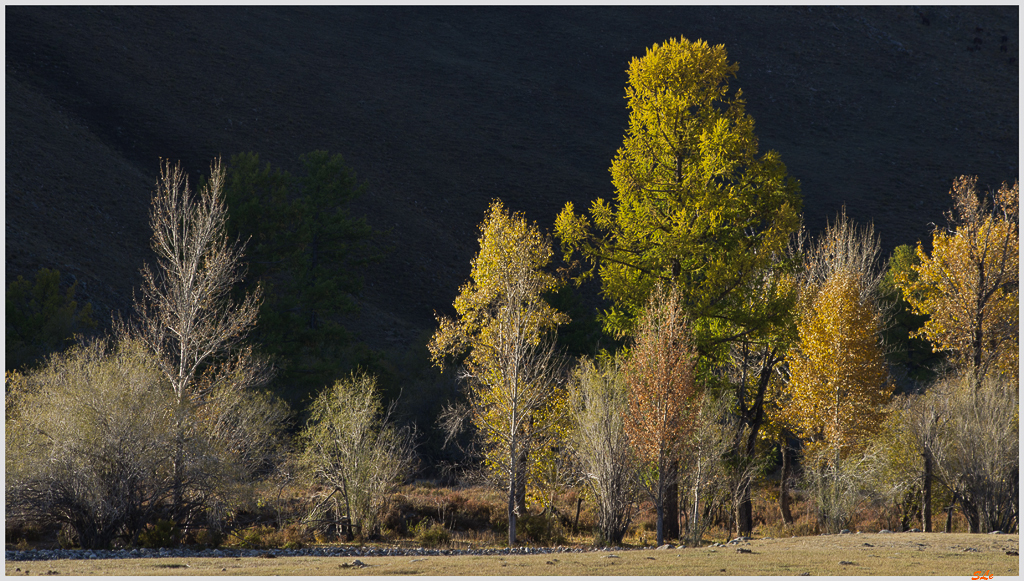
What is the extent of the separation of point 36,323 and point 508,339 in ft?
56.4

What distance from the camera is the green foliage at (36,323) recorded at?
23.5 meters

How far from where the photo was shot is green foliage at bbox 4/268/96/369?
77.3 feet

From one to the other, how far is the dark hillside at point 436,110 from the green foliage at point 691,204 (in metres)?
27.3

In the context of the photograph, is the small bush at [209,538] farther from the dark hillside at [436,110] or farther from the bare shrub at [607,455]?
the dark hillside at [436,110]

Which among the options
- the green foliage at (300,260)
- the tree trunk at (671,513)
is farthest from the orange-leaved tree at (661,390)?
the green foliage at (300,260)

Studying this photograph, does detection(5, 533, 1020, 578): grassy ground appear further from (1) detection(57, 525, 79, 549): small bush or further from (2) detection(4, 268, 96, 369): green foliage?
(2) detection(4, 268, 96, 369): green foliage

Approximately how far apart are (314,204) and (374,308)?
16282 millimetres

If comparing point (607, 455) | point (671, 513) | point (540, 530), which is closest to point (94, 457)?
point (540, 530)

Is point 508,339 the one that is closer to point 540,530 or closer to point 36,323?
point 540,530

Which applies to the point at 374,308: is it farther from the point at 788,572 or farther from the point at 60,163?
the point at 788,572

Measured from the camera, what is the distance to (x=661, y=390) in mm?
15812

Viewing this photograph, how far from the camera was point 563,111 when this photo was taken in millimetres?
77812

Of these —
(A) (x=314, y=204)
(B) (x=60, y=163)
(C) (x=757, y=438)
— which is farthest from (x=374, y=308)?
(C) (x=757, y=438)

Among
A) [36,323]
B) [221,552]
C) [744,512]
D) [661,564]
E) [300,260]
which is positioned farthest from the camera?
[300,260]
